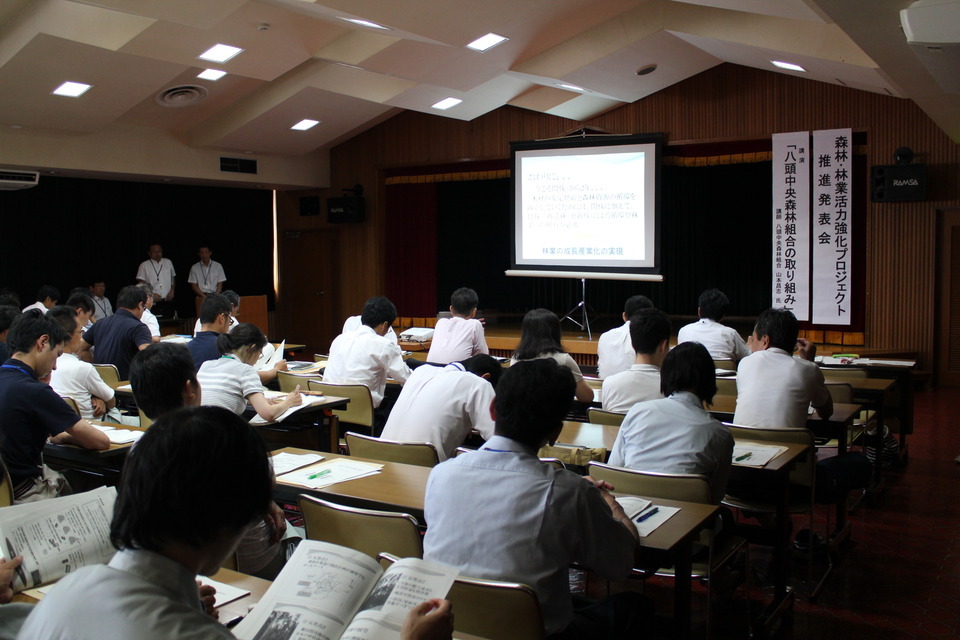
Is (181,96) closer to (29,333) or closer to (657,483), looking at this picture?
(29,333)

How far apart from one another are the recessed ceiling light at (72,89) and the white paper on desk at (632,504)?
785cm

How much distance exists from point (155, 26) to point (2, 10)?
1.46 meters

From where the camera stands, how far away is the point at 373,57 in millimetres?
8281

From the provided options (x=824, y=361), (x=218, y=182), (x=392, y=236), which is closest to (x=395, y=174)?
(x=392, y=236)

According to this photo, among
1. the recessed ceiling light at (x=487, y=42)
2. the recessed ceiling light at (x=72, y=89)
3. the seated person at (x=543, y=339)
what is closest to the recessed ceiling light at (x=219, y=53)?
the recessed ceiling light at (x=72, y=89)

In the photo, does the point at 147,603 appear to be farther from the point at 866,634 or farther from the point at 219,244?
the point at 219,244

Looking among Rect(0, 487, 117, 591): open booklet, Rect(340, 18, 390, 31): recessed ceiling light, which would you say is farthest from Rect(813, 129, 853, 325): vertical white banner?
Rect(0, 487, 117, 591): open booklet

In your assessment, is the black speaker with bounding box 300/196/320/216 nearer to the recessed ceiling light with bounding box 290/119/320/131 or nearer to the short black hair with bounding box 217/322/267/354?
the recessed ceiling light with bounding box 290/119/320/131

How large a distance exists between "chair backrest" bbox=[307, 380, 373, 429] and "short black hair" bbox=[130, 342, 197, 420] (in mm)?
2245

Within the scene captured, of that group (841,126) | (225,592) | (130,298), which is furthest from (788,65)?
(225,592)

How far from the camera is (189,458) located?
115 centimetres

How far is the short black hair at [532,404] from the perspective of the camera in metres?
2.13

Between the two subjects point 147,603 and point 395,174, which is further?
point 395,174

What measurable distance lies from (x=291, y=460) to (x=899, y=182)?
7.64 metres
